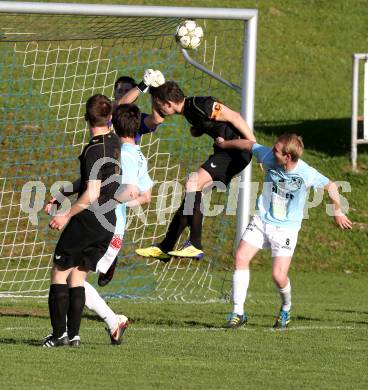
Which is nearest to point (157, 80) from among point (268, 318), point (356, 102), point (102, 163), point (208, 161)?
point (208, 161)

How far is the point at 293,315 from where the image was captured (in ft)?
38.1

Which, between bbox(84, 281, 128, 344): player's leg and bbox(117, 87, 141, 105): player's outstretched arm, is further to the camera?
bbox(117, 87, 141, 105): player's outstretched arm

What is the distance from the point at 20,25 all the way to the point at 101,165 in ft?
16.2

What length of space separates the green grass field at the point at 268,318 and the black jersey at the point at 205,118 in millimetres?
1832

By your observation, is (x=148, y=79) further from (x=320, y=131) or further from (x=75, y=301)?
(x=320, y=131)

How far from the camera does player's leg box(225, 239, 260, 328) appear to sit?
10.2m

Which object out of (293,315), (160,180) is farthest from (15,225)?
(293,315)

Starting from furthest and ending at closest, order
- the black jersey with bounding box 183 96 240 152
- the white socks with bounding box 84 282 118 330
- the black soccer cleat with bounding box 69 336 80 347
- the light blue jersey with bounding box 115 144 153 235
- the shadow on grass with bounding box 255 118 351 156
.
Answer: the shadow on grass with bounding box 255 118 351 156 → the black jersey with bounding box 183 96 240 152 → the light blue jersey with bounding box 115 144 153 235 → the white socks with bounding box 84 282 118 330 → the black soccer cleat with bounding box 69 336 80 347

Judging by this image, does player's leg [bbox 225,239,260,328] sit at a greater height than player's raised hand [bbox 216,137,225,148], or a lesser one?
lesser

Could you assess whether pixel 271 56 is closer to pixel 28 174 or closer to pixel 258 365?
pixel 28 174

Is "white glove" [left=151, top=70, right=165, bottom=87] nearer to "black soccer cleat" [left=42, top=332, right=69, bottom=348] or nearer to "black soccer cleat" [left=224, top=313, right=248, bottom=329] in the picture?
"black soccer cleat" [left=224, top=313, right=248, bottom=329]

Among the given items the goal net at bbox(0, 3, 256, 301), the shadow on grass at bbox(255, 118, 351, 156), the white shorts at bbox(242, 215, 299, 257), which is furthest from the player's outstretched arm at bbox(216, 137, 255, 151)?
the shadow on grass at bbox(255, 118, 351, 156)

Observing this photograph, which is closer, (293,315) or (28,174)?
(293,315)

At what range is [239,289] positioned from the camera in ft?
33.9
